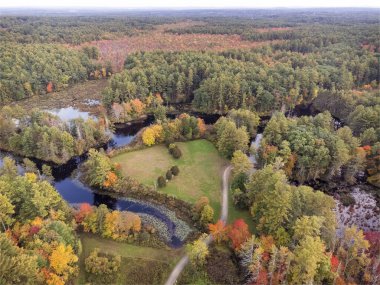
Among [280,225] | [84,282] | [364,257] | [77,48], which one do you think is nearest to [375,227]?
[364,257]

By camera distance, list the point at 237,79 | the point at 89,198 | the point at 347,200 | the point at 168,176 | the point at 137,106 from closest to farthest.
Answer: the point at 347,200, the point at 89,198, the point at 168,176, the point at 137,106, the point at 237,79

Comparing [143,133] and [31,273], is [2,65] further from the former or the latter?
[31,273]

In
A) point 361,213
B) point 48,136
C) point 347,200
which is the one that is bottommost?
point 361,213

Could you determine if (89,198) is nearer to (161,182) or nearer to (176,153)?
(161,182)

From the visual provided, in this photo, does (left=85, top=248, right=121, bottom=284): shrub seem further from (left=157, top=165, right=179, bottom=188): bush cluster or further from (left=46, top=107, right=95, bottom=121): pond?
(left=46, top=107, right=95, bottom=121): pond

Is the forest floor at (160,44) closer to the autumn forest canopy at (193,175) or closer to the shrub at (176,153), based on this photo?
the autumn forest canopy at (193,175)

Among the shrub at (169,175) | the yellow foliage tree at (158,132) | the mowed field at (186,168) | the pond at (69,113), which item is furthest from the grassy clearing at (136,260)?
the pond at (69,113)

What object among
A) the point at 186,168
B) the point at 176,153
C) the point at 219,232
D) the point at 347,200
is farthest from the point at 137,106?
the point at 347,200
